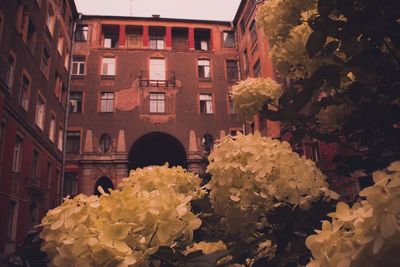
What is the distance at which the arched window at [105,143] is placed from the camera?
25.9 metres

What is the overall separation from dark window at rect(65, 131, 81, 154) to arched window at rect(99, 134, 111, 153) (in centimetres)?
148

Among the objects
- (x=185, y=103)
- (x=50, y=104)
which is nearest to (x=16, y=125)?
(x=50, y=104)

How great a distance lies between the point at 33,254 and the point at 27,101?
379 inches

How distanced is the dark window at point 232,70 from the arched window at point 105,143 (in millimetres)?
10299

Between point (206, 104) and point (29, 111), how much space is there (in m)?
13.6

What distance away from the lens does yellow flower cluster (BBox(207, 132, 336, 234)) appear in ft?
5.27

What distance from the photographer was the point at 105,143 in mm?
26156

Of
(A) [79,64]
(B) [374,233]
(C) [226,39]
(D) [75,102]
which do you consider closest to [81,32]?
(A) [79,64]

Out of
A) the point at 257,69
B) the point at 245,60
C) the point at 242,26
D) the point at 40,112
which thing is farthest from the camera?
Answer: the point at 242,26

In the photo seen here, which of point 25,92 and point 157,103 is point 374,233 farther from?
point 157,103

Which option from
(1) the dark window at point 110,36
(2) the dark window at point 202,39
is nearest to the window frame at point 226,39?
(2) the dark window at point 202,39

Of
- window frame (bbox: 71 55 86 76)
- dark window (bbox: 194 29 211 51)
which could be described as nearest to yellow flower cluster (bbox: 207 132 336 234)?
window frame (bbox: 71 55 86 76)

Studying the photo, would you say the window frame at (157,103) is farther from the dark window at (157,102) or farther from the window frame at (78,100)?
the window frame at (78,100)

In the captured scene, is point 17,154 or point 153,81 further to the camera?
point 153,81
